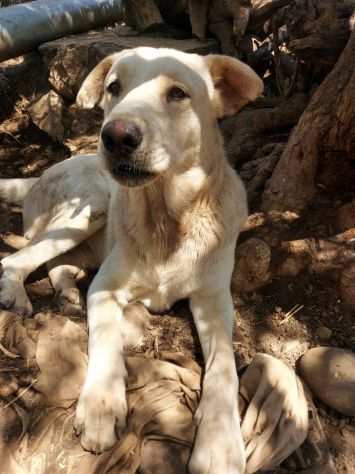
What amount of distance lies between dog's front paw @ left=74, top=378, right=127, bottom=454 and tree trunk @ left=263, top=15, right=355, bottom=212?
209 centimetres

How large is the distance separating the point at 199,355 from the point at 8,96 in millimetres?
5144

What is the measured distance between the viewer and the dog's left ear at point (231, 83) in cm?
266

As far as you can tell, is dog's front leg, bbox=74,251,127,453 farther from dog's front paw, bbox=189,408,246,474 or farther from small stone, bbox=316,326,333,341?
small stone, bbox=316,326,333,341

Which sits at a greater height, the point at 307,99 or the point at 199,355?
the point at 307,99

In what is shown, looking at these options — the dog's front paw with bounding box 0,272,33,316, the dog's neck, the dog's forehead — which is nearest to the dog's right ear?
the dog's forehead

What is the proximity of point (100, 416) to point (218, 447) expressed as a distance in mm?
555

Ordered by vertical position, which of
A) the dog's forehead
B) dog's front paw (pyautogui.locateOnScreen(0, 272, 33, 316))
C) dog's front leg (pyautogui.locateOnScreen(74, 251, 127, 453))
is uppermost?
the dog's forehead

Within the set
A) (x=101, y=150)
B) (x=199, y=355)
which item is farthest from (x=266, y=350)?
(x=101, y=150)

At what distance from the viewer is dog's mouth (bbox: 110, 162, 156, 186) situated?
2.28m

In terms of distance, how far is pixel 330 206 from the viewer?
3.44 meters

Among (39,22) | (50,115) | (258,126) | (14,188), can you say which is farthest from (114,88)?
(39,22)

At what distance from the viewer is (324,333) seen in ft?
9.05

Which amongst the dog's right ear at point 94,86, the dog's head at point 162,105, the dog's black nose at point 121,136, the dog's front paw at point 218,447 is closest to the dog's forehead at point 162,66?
the dog's head at point 162,105

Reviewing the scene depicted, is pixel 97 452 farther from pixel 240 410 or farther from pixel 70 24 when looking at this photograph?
pixel 70 24
